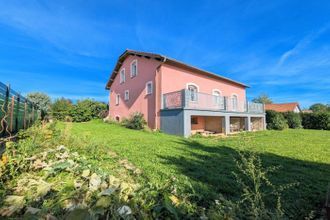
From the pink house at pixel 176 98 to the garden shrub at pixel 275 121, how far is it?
126 centimetres

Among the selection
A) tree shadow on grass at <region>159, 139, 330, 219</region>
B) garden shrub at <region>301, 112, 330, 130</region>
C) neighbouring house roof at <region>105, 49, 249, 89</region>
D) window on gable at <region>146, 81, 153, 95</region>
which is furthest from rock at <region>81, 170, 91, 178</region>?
garden shrub at <region>301, 112, 330, 130</region>

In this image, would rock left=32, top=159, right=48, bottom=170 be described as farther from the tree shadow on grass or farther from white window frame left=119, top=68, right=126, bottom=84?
white window frame left=119, top=68, right=126, bottom=84

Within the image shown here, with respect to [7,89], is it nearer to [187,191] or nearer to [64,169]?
[64,169]

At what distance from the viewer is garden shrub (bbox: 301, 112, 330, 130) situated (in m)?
21.9

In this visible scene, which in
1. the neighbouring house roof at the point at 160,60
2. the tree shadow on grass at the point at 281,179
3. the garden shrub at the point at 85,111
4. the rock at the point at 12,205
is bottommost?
the tree shadow on grass at the point at 281,179

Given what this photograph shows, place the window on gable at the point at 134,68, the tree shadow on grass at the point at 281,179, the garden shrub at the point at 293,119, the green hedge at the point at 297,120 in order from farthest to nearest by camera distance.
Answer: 1. the garden shrub at the point at 293,119
2. the green hedge at the point at 297,120
3. the window on gable at the point at 134,68
4. the tree shadow on grass at the point at 281,179

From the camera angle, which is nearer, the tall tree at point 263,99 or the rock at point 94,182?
the rock at point 94,182

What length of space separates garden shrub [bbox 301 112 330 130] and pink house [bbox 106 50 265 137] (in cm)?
802

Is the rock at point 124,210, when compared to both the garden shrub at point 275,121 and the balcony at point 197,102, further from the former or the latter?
the garden shrub at point 275,121

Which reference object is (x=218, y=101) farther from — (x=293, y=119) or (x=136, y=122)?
(x=293, y=119)

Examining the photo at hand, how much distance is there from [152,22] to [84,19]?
4619mm

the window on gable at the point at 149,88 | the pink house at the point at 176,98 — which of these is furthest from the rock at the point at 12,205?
the window on gable at the point at 149,88

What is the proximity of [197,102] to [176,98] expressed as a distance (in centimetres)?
145

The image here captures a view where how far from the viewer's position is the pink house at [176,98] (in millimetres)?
12242
